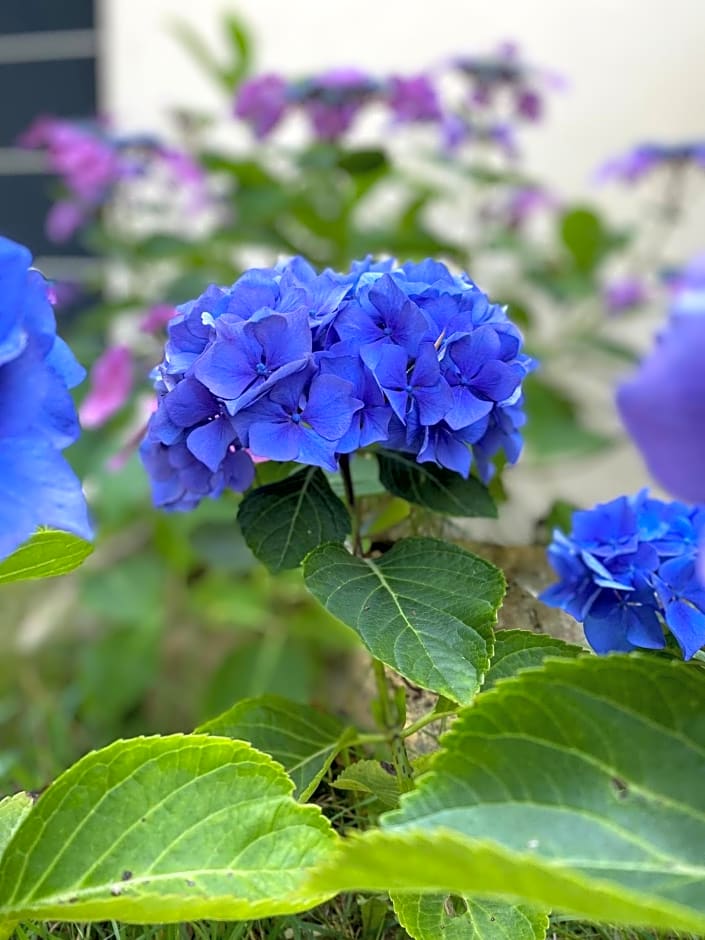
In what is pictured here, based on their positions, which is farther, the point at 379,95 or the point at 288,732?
the point at 379,95

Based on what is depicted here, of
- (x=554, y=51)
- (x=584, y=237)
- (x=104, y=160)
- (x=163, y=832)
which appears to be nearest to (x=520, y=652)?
(x=163, y=832)

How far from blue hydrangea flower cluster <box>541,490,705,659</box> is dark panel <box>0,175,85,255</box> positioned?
6.75 ft

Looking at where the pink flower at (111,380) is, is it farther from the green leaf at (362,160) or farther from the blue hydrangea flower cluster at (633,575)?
the blue hydrangea flower cluster at (633,575)

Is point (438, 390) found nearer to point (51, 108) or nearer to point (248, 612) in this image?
point (248, 612)

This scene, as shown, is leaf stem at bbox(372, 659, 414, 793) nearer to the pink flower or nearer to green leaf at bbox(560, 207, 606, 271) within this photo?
the pink flower

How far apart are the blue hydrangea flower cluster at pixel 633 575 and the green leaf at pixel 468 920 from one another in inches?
4.2

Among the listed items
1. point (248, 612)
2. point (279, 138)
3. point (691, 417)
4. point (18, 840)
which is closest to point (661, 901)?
point (691, 417)

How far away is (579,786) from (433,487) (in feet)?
0.65

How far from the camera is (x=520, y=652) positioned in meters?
0.41

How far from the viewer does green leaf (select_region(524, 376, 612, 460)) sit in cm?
142

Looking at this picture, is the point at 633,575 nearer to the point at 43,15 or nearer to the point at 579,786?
the point at 579,786

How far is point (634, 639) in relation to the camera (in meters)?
0.41

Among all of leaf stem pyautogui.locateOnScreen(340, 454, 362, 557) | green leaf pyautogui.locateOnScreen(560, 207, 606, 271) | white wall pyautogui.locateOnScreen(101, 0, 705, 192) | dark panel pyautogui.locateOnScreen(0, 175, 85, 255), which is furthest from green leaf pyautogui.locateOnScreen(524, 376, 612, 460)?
dark panel pyautogui.locateOnScreen(0, 175, 85, 255)

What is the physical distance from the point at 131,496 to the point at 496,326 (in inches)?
38.7
